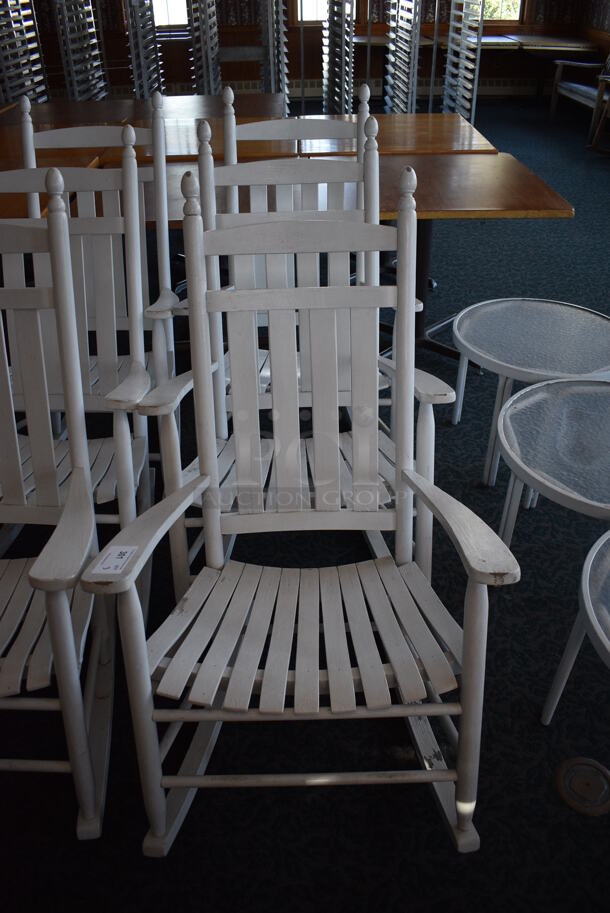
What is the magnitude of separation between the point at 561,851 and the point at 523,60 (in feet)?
32.5

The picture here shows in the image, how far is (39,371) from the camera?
5.04ft

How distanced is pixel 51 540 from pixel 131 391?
0.44 m

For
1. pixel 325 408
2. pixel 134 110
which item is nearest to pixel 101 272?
pixel 325 408

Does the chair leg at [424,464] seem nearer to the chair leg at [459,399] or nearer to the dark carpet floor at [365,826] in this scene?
the dark carpet floor at [365,826]

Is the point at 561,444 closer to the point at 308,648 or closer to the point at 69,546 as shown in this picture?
the point at 308,648

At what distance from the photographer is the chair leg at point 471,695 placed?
125 cm

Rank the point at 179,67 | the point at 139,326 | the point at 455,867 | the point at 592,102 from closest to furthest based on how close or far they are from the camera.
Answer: the point at 455,867
the point at 139,326
the point at 592,102
the point at 179,67

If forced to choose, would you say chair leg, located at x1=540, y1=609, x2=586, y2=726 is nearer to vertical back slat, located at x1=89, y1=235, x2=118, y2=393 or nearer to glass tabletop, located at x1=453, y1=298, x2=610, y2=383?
glass tabletop, located at x1=453, y1=298, x2=610, y2=383

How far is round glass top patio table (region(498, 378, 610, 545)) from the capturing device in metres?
1.65

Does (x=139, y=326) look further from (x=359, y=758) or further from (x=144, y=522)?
(x=359, y=758)

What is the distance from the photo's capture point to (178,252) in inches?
177

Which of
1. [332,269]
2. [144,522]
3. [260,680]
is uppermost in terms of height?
[332,269]

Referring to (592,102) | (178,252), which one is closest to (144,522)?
(178,252)

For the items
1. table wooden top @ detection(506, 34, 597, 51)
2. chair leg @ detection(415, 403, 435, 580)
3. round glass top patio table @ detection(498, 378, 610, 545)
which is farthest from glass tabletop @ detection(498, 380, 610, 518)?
table wooden top @ detection(506, 34, 597, 51)
